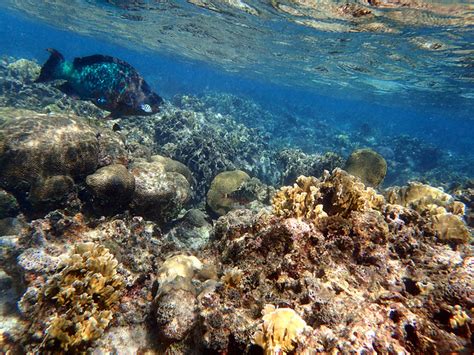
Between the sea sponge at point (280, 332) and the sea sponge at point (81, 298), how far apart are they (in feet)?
5.95

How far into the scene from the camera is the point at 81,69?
6352 mm

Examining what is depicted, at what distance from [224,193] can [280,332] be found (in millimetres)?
6841

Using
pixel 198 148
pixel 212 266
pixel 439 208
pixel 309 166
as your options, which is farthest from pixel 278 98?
pixel 212 266

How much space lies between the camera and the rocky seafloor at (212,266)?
8.09 feet

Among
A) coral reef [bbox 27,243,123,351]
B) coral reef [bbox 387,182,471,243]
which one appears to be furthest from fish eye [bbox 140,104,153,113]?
coral reef [bbox 387,182,471,243]

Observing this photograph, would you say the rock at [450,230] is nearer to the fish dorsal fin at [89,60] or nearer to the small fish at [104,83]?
the small fish at [104,83]

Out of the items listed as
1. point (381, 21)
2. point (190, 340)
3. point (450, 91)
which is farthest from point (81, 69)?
point (450, 91)

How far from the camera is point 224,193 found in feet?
29.7

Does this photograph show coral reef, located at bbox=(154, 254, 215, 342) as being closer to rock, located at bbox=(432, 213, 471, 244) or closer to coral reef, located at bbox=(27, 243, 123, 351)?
coral reef, located at bbox=(27, 243, 123, 351)

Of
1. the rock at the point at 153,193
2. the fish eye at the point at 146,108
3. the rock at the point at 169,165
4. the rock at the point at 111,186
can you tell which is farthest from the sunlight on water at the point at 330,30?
the rock at the point at 111,186

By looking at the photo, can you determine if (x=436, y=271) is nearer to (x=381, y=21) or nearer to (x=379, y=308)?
(x=379, y=308)

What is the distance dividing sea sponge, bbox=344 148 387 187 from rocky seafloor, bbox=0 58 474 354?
2892 millimetres

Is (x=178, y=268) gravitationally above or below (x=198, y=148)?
above

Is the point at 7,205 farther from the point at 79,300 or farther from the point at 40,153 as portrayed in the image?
the point at 79,300
